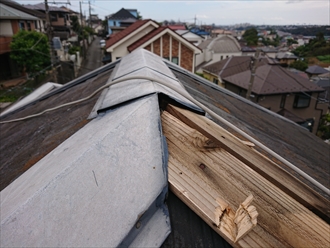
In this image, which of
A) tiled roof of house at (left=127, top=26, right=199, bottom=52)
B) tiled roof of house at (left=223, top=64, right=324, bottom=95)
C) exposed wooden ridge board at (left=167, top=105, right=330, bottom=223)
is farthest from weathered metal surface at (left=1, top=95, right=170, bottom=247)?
tiled roof of house at (left=223, top=64, right=324, bottom=95)

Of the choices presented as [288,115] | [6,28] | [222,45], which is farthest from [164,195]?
[222,45]

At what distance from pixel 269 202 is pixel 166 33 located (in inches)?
633

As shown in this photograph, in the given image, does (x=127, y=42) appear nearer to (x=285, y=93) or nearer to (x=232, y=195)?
(x=285, y=93)

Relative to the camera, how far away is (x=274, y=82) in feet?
55.7

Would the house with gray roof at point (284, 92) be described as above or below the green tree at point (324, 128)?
above

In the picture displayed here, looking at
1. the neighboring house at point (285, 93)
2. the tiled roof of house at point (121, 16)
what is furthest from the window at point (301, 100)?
the tiled roof of house at point (121, 16)

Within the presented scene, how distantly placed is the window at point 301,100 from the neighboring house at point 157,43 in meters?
7.83

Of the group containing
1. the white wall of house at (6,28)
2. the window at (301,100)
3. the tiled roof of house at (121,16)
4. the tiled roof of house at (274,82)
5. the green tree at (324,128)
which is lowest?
the green tree at (324,128)

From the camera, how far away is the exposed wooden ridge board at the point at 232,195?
0.77m

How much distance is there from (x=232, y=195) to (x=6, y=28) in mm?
26182

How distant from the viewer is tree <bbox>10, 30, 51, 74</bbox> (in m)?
18.1

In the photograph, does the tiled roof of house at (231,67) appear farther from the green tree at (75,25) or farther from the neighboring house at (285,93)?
the green tree at (75,25)

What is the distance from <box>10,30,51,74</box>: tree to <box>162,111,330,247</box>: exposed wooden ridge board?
2002 cm

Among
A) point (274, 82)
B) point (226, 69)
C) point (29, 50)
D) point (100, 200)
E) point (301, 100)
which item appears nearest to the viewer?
point (100, 200)
